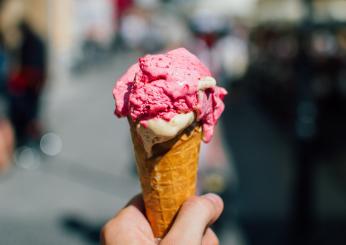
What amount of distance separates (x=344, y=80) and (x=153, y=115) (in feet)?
29.0

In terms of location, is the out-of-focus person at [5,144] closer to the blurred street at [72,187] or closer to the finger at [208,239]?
the blurred street at [72,187]

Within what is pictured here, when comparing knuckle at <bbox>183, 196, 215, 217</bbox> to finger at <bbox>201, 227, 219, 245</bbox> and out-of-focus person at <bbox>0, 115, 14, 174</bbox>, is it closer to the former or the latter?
finger at <bbox>201, 227, 219, 245</bbox>

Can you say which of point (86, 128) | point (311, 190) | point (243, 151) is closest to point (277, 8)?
point (243, 151)

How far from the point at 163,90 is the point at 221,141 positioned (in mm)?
6383

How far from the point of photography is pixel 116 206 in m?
5.27

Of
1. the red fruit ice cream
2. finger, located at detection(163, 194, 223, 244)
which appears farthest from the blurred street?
the red fruit ice cream

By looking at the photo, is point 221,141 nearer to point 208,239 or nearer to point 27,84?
point 27,84

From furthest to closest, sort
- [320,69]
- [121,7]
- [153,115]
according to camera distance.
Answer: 1. [121,7]
2. [320,69]
3. [153,115]

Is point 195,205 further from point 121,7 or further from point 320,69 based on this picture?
point 121,7

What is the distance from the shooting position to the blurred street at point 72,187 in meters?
4.73

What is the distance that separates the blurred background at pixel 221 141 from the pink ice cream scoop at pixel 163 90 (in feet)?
9.94

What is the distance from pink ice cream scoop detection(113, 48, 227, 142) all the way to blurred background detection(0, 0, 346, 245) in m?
3.03

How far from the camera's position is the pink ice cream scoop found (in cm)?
160

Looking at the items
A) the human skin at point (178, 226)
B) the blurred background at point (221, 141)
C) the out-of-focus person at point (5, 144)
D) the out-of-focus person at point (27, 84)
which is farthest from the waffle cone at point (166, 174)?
the out-of-focus person at point (27, 84)
